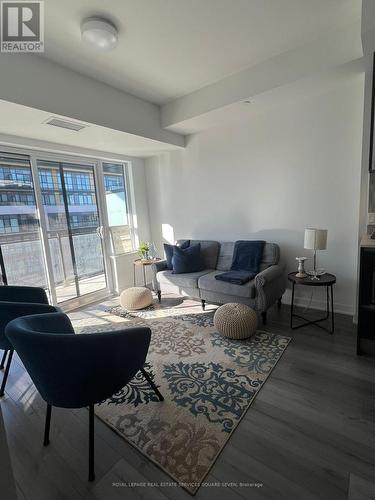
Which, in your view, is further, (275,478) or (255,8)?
(255,8)

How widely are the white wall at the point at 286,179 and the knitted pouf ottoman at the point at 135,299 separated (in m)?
1.40

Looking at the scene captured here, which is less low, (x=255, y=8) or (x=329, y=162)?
(x=255, y=8)

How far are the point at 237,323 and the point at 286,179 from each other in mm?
1991

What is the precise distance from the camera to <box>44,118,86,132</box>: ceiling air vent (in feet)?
8.55

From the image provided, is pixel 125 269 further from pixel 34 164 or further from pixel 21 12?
pixel 21 12

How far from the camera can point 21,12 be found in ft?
6.03

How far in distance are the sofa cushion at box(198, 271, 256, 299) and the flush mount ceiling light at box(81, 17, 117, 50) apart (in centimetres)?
259

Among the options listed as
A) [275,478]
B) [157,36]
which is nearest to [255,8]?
[157,36]

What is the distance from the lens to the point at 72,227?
12.7ft

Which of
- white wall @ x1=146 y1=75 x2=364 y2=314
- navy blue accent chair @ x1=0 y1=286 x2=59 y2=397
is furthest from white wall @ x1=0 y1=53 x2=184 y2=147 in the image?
navy blue accent chair @ x1=0 y1=286 x2=59 y2=397

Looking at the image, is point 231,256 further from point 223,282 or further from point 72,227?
point 72,227

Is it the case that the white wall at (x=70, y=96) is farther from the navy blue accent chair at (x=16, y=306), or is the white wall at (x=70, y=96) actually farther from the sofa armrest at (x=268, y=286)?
the sofa armrest at (x=268, y=286)

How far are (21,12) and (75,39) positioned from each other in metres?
0.39

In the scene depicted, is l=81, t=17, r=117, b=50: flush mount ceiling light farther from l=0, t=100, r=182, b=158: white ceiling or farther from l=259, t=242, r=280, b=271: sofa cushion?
l=259, t=242, r=280, b=271: sofa cushion
